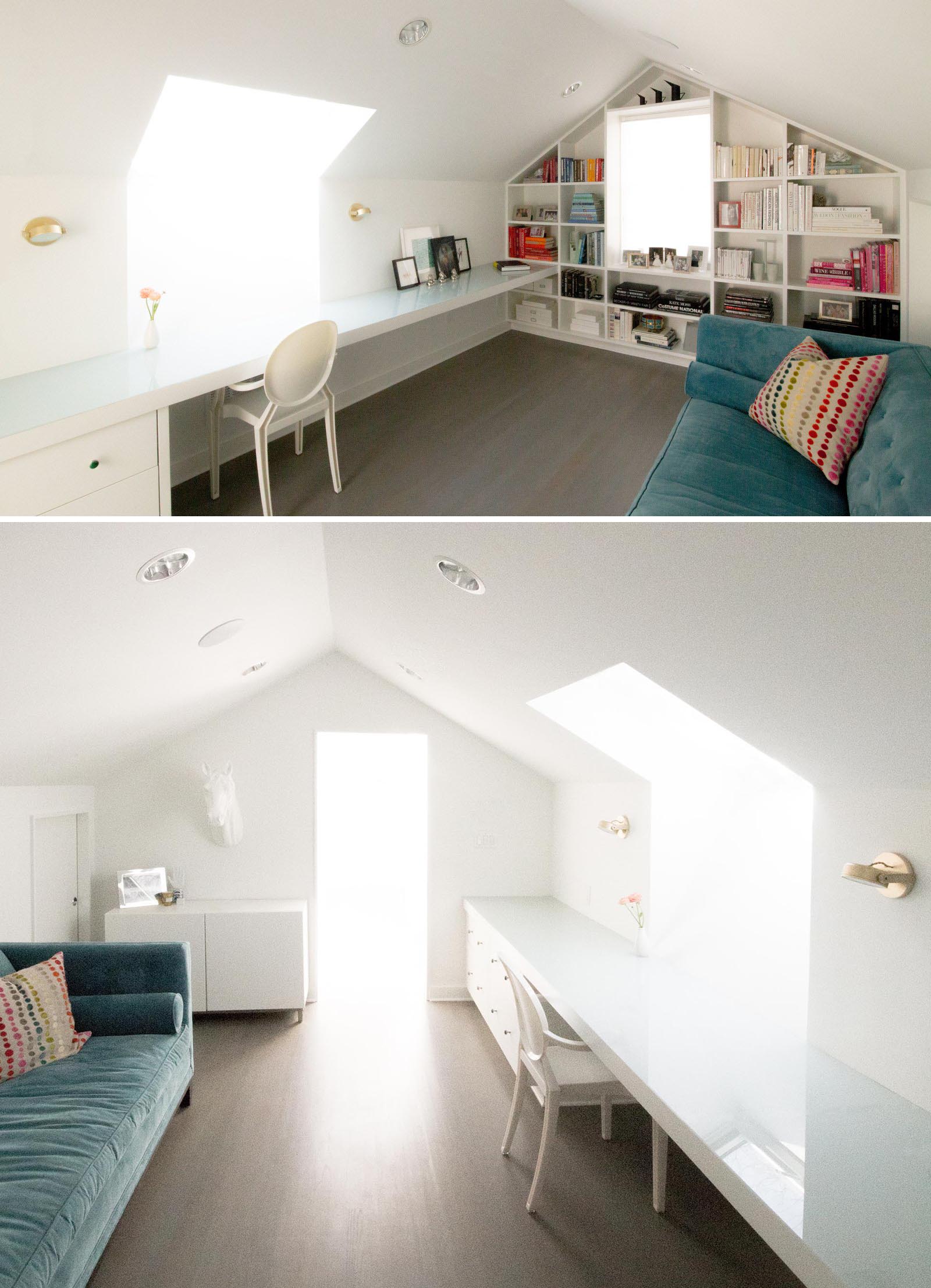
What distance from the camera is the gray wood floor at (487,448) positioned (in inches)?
118

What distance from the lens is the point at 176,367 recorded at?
10.4ft

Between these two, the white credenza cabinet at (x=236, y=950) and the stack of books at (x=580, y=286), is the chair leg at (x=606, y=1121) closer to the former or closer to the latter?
the white credenza cabinet at (x=236, y=950)

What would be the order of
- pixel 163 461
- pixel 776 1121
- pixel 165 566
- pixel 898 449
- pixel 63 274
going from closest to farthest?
pixel 776 1121 → pixel 165 566 → pixel 898 449 → pixel 163 461 → pixel 63 274

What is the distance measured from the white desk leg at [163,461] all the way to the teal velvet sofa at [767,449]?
1.48m

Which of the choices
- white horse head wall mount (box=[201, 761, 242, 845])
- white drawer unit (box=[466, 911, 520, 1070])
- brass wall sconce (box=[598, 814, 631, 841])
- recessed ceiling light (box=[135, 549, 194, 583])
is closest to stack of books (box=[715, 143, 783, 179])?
brass wall sconce (box=[598, 814, 631, 841])

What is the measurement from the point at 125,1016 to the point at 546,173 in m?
5.60

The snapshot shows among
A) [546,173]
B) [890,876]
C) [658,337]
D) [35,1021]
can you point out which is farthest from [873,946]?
[546,173]

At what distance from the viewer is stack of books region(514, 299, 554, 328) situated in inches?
234

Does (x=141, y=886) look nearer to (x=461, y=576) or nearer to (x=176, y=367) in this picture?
(x=176, y=367)

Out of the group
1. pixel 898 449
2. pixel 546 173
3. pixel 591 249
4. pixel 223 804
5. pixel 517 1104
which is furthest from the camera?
pixel 546 173

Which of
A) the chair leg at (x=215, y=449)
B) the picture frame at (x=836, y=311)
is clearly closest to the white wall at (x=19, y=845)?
the chair leg at (x=215, y=449)

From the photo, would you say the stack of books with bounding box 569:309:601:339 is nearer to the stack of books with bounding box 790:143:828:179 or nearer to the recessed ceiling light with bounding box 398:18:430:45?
the stack of books with bounding box 790:143:828:179

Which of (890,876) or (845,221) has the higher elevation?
(845,221)

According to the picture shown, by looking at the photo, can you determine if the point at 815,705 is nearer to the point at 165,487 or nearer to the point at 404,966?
the point at 165,487
